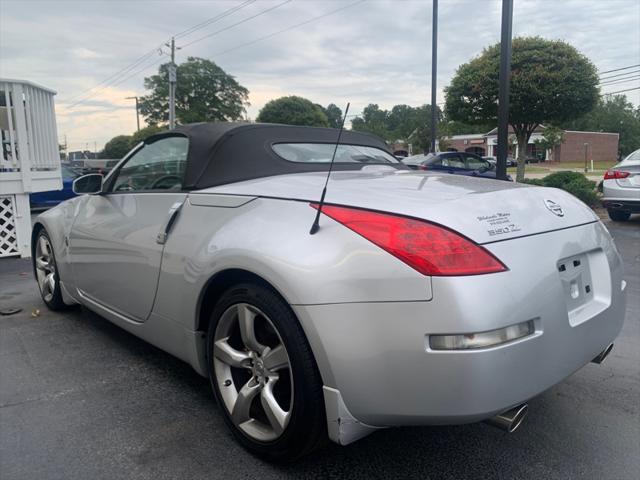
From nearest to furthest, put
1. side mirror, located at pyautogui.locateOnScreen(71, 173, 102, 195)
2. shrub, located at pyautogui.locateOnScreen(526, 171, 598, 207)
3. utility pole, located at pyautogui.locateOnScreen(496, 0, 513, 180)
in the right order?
side mirror, located at pyautogui.locateOnScreen(71, 173, 102, 195), utility pole, located at pyautogui.locateOnScreen(496, 0, 513, 180), shrub, located at pyautogui.locateOnScreen(526, 171, 598, 207)

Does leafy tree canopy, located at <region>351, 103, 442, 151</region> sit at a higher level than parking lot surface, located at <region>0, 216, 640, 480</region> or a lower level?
higher

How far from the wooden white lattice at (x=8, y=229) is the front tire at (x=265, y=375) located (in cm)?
627

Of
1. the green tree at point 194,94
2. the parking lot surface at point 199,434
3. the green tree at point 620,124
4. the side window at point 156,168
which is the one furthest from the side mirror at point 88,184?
the green tree at point 620,124

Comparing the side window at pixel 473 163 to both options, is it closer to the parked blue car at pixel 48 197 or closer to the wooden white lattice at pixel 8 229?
the parked blue car at pixel 48 197

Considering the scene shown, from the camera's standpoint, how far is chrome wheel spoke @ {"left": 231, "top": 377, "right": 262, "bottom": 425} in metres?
2.33

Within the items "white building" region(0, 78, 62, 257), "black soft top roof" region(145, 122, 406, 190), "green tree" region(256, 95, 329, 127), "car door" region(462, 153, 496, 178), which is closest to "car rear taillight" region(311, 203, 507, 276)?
"black soft top roof" region(145, 122, 406, 190)

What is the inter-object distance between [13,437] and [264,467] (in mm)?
1263

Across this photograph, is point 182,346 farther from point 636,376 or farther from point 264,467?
point 636,376

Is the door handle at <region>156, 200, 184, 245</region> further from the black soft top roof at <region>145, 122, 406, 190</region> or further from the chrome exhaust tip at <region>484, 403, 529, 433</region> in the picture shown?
the chrome exhaust tip at <region>484, 403, 529, 433</region>

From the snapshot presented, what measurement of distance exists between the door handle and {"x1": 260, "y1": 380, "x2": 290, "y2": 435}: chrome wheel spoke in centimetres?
103

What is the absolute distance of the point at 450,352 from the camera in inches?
69.5

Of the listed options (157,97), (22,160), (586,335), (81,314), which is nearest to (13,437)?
(81,314)

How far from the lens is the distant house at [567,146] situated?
62.1 metres

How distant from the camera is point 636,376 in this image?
3.28 metres
